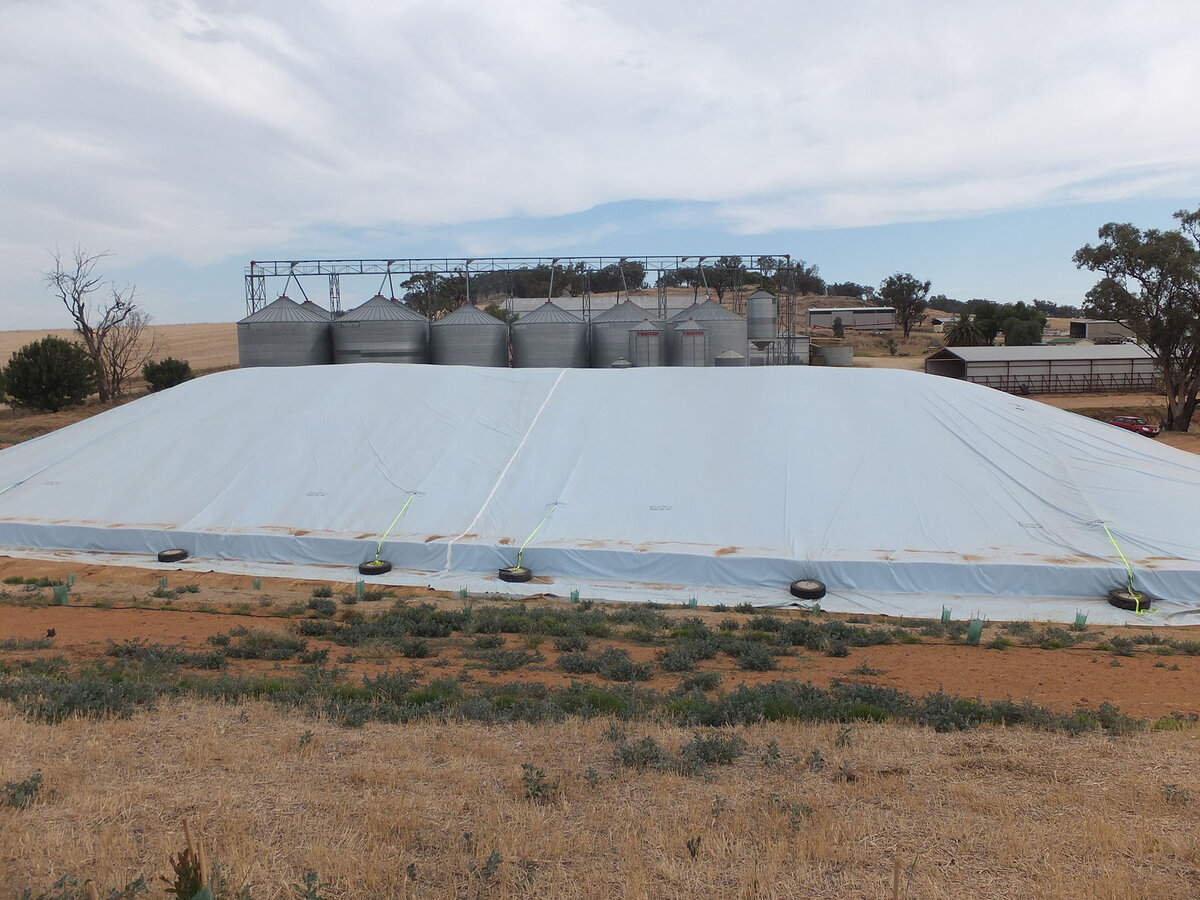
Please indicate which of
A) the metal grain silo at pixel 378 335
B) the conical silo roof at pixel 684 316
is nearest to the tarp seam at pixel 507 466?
the metal grain silo at pixel 378 335

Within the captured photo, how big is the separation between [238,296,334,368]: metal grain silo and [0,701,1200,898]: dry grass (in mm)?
25770

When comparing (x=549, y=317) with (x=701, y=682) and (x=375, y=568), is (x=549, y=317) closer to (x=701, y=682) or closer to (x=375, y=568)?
(x=375, y=568)

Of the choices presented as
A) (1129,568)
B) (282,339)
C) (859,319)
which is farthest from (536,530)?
(859,319)

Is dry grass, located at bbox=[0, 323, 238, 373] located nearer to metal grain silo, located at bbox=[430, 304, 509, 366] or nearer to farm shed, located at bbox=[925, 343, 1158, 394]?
metal grain silo, located at bbox=[430, 304, 509, 366]

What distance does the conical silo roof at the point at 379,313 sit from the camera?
30.9 metres

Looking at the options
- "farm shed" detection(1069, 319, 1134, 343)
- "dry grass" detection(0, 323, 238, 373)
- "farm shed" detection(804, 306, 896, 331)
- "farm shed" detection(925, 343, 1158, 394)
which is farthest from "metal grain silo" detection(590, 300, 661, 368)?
"farm shed" detection(804, 306, 896, 331)

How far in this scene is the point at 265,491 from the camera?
17.5 m

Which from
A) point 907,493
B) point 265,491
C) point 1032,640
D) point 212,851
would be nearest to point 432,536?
point 265,491

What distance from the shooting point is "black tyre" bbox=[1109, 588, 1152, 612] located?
13.1 meters

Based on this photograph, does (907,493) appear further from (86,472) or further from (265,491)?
(86,472)

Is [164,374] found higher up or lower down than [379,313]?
lower down

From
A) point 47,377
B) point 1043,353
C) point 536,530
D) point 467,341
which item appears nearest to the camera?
point 536,530

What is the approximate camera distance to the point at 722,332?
3397 centimetres

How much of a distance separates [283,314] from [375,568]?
1904 cm
